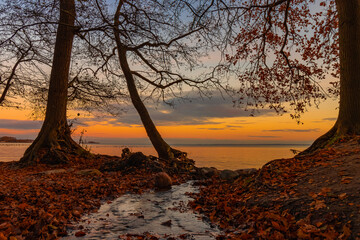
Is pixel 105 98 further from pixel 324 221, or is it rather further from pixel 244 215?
pixel 324 221

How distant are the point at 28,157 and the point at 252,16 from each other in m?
12.8

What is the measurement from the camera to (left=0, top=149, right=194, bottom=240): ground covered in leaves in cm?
469

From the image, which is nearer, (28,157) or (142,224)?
(142,224)

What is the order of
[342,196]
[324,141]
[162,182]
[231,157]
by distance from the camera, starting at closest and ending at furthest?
1. [342,196]
2. [324,141]
3. [162,182]
4. [231,157]

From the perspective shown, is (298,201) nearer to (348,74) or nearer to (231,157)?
(348,74)

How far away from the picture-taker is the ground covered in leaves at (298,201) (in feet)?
14.1

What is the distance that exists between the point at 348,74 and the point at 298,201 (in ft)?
18.8

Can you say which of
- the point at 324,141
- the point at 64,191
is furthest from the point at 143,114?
the point at 324,141

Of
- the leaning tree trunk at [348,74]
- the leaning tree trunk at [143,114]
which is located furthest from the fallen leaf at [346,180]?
the leaning tree trunk at [143,114]

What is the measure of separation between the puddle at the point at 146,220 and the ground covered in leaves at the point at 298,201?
45 centimetres

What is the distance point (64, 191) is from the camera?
7676 millimetres

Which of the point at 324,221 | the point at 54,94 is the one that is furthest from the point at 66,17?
the point at 324,221

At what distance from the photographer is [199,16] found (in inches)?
406

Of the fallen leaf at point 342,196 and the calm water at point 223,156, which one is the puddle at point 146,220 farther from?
the calm water at point 223,156
